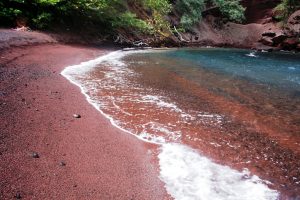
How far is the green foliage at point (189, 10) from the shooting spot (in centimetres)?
3391

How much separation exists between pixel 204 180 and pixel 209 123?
2.57 metres

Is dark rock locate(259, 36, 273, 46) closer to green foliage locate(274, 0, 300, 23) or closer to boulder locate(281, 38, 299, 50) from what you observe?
boulder locate(281, 38, 299, 50)

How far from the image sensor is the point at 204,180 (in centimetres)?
456

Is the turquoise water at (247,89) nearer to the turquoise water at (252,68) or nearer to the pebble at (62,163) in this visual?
the turquoise water at (252,68)

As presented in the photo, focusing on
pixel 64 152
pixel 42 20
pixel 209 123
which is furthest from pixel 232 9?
pixel 64 152

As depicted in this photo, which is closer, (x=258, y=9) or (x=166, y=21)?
(x=166, y=21)

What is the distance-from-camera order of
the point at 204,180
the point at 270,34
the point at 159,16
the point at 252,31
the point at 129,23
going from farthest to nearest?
the point at 252,31
the point at 270,34
the point at 159,16
the point at 129,23
the point at 204,180

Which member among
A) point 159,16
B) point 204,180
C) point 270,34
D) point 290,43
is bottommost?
point 204,180

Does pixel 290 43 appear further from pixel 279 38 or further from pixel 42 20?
pixel 42 20

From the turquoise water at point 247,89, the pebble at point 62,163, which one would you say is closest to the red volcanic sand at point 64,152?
the pebble at point 62,163

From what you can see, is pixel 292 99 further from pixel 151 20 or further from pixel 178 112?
pixel 151 20

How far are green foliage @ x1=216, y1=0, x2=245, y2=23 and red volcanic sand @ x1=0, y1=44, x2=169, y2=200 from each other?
1399 inches

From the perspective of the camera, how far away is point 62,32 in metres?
19.5

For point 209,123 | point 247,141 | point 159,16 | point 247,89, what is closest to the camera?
point 247,141
